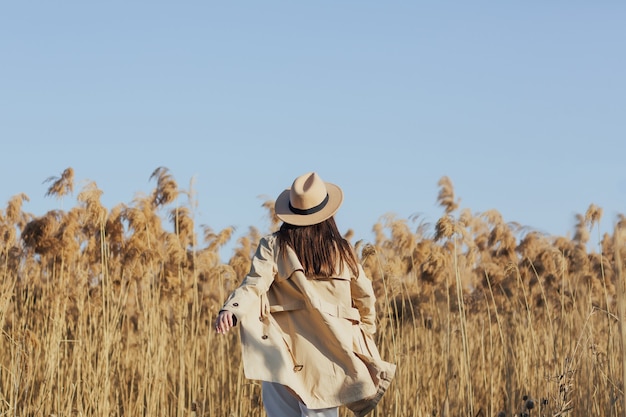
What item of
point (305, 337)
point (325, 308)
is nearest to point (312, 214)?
point (325, 308)

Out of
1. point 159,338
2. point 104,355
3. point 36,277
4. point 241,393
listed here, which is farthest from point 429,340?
point 36,277

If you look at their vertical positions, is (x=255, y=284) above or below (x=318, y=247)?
below

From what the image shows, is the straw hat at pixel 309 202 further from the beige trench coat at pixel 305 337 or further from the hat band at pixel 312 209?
the beige trench coat at pixel 305 337

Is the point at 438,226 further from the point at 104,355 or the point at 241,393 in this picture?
the point at 104,355

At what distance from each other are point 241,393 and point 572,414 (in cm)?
197

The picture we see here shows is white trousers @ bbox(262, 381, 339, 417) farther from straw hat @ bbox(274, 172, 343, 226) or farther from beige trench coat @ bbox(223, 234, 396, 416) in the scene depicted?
straw hat @ bbox(274, 172, 343, 226)

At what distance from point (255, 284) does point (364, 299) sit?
0.60m

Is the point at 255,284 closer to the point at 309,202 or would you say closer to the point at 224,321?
the point at 224,321

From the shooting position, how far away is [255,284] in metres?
3.94

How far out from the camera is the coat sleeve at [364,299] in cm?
421

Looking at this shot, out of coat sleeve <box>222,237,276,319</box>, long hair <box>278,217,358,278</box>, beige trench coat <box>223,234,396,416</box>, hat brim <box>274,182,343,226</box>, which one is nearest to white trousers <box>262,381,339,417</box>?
beige trench coat <box>223,234,396,416</box>

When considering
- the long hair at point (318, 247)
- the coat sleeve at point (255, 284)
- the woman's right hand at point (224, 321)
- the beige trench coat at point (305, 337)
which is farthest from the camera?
the long hair at point (318, 247)

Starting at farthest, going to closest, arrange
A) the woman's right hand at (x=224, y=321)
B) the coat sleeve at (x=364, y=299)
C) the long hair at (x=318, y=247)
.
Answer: the coat sleeve at (x=364, y=299) < the long hair at (x=318, y=247) < the woman's right hand at (x=224, y=321)

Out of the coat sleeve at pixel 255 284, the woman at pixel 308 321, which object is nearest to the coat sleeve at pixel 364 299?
the woman at pixel 308 321
